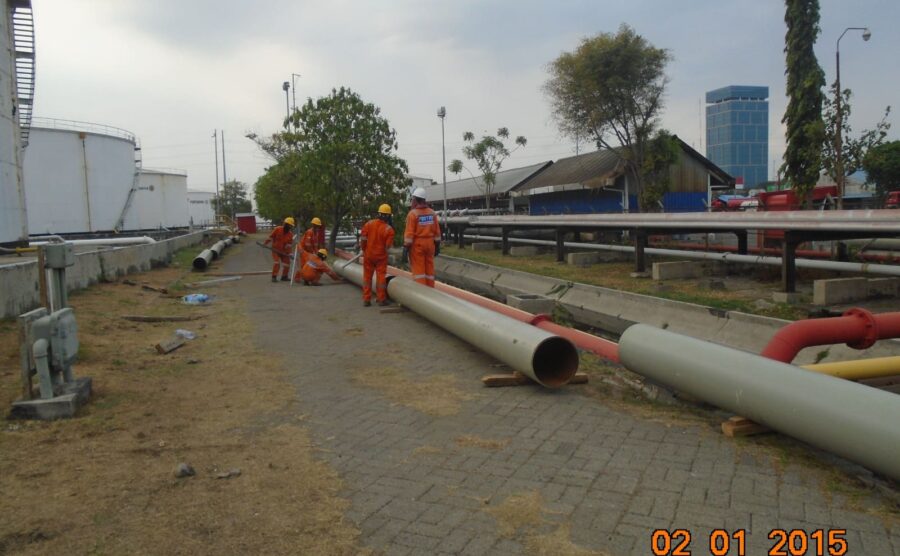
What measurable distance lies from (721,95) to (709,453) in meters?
95.2

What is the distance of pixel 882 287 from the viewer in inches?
376

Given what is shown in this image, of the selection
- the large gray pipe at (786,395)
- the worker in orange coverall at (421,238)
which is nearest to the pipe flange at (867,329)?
the large gray pipe at (786,395)

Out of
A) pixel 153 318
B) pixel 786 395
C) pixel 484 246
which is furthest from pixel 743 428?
pixel 484 246

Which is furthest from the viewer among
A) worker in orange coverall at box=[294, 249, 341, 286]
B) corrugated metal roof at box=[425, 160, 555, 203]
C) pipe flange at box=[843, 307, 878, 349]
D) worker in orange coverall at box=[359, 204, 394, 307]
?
corrugated metal roof at box=[425, 160, 555, 203]

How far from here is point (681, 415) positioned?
187 inches

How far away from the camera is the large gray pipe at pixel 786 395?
3.21 m

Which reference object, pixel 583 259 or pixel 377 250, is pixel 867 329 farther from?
pixel 583 259

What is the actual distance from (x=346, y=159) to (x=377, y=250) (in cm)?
1099

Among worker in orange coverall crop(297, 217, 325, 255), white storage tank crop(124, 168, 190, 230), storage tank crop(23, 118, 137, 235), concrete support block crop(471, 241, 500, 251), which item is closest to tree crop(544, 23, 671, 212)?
concrete support block crop(471, 241, 500, 251)

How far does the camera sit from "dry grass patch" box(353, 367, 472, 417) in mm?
5027

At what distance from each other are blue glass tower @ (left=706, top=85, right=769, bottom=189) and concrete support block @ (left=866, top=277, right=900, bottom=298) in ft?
270

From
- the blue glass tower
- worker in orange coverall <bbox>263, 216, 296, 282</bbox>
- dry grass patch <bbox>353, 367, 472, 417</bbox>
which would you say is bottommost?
dry grass patch <bbox>353, 367, 472, 417</bbox>

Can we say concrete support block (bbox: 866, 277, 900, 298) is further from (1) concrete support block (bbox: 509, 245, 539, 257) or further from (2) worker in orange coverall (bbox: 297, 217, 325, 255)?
(1) concrete support block (bbox: 509, 245, 539, 257)

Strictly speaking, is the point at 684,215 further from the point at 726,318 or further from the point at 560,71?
the point at 560,71
